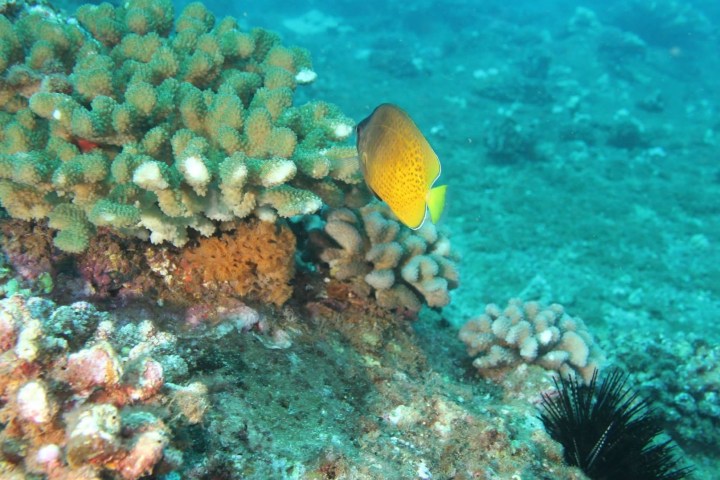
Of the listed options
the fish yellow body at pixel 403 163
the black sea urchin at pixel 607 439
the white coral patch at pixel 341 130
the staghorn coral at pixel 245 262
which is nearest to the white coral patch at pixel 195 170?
the staghorn coral at pixel 245 262

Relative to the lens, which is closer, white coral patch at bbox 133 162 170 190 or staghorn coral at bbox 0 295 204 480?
staghorn coral at bbox 0 295 204 480

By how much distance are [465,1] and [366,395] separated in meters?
33.9

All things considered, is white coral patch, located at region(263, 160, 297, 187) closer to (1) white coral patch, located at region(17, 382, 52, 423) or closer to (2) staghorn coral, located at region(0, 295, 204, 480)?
(2) staghorn coral, located at region(0, 295, 204, 480)

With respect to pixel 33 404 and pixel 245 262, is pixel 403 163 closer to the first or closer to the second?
pixel 245 262

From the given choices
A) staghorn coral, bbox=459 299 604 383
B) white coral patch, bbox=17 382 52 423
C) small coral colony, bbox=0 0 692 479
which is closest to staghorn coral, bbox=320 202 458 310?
small coral colony, bbox=0 0 692 479

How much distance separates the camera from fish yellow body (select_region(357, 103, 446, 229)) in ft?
6.66

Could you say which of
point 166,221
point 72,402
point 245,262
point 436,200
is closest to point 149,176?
point 166,221

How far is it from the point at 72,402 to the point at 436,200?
1.54m

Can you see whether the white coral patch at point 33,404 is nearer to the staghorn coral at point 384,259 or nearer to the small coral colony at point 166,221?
the small coral colony at point 166,221

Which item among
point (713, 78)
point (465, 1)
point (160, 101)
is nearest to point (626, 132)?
point (713, 78)

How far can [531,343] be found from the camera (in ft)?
11.4

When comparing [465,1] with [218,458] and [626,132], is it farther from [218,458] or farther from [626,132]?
[218,458]

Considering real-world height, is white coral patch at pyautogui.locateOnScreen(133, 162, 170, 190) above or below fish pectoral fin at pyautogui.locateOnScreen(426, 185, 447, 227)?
below

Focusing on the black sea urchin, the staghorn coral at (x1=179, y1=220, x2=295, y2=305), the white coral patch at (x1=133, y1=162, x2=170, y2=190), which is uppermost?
the white coral patch at (x1=133, y1=162, x2=170, y2=190)
